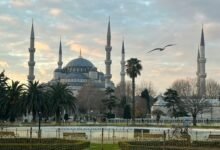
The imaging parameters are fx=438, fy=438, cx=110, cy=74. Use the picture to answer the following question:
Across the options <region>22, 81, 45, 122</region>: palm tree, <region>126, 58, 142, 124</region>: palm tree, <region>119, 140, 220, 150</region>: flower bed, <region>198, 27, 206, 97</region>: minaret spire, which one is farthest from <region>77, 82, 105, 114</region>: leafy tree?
<region>119, 140, 220, 150</region>: flower bed

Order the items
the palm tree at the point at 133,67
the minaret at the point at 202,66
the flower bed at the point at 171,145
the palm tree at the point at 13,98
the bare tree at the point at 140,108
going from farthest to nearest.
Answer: the minaret at the point at 202,66 < the bare tree at the point at 140,108 < the palm tree at the point at 133,67 < the palm tree at the point at 13,98 < the flower bed at the point at 171,145

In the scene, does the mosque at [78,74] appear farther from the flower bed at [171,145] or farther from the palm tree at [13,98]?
the flower bed at [171,145]

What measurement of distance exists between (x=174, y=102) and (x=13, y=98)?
29.8m

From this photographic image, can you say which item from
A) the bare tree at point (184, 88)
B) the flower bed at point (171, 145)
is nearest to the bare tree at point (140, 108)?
the bare tree at point (184, 88)

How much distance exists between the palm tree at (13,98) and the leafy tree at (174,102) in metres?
28.0

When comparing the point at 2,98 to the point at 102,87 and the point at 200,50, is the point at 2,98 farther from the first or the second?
→ the point at 102,87

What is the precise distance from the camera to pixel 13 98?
63438 millimetres

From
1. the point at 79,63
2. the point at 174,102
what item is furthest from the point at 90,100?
the point at 79,63

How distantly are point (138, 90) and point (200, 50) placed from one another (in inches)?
1050

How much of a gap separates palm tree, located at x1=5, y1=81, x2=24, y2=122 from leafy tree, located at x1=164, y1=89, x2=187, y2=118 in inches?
1102

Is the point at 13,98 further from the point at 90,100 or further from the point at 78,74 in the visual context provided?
the point at 78,74

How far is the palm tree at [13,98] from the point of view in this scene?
2442 inches

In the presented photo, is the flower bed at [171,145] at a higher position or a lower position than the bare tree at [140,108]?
lower

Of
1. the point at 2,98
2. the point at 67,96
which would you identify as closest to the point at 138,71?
the point at 67,96
